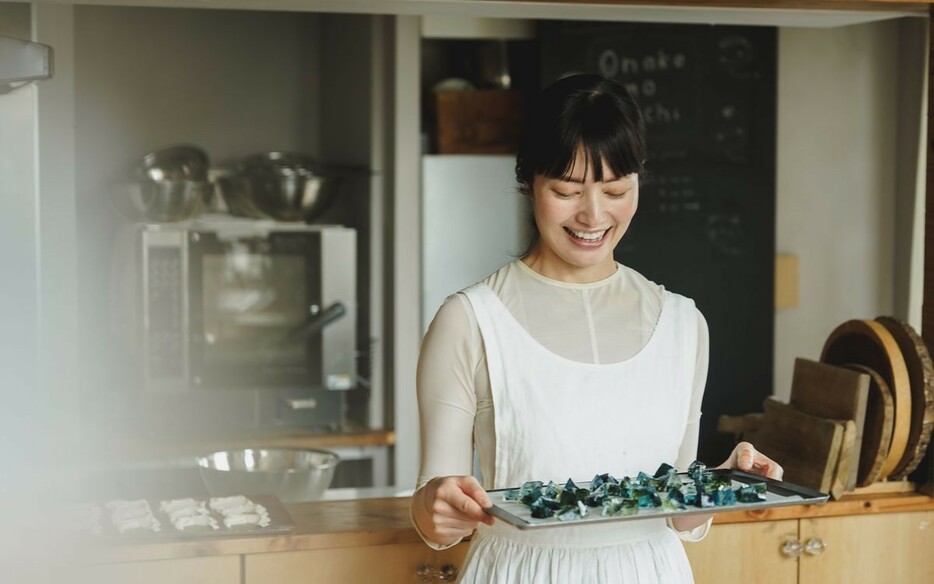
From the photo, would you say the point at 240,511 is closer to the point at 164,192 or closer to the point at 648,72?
the point at 164,192

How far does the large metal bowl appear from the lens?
2.29 meters

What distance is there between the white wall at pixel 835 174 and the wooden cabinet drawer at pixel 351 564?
2495 mm

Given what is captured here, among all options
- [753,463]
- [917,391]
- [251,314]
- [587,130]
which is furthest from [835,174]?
[587,130]

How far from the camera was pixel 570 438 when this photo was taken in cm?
165

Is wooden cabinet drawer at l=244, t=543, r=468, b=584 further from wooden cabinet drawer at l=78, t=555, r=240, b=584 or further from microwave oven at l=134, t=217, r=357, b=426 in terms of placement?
microwave oven at l=134, t=217, r=357, b=426

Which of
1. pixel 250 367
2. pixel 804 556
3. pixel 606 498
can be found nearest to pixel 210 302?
pixel 250 367

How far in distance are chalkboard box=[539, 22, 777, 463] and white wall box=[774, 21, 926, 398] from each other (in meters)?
0.22

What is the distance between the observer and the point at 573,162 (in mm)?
1582

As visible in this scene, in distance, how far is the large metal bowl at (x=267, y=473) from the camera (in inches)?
90.4

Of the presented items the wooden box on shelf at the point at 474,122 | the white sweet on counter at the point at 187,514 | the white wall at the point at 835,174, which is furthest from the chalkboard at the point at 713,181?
the white sweet on counter at the point at 187,514

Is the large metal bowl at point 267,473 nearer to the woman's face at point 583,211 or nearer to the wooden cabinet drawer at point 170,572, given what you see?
the wooden cabinet drawer at point 170,572

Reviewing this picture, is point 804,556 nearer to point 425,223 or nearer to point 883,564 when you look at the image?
point 883,564

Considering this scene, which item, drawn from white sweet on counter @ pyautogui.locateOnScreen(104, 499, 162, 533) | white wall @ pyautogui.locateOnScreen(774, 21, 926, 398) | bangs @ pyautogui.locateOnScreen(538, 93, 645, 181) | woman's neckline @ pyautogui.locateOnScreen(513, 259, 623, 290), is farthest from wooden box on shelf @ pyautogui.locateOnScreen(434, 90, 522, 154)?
bangs @ pyautogui.locateOnScreen(538, 93, 645, 181)

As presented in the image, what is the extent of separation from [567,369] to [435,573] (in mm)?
542
